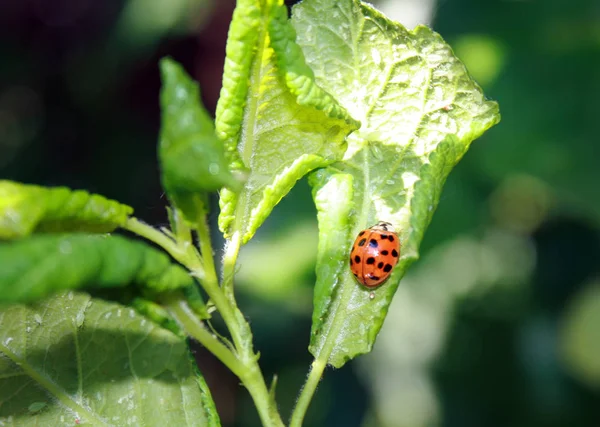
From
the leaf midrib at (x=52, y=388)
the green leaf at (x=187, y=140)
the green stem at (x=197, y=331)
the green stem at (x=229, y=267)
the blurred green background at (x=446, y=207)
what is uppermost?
the green leaf at (x=187, y=140)

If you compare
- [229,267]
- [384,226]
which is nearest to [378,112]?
[384,226]

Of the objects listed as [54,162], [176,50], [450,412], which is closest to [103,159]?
[54,162]

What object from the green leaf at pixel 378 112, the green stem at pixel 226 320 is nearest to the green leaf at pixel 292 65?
the green leaf at pixel 378 112

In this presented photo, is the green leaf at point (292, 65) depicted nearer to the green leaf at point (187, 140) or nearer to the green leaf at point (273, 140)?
the green leaf at point (273, 140)

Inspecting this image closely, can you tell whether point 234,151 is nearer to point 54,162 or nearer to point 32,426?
point 32,426

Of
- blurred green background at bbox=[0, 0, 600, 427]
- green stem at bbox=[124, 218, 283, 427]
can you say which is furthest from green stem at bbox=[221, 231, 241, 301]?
blurred green background at bbox=[0, 0, 600, 427]

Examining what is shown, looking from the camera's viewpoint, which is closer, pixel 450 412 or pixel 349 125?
pixel 349 125
